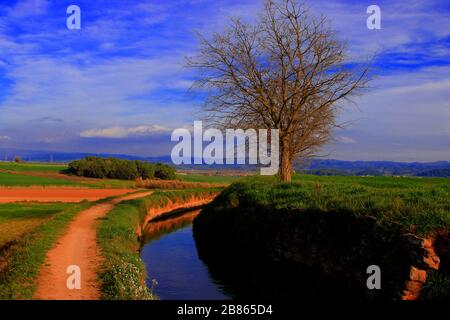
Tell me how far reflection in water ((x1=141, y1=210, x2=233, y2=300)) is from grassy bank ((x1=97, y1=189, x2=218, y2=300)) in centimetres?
105

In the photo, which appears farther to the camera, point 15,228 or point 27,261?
point 15,228

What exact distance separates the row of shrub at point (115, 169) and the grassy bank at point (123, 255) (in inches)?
1803

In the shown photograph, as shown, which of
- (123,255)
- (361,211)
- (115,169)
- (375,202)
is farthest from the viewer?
(115,169)

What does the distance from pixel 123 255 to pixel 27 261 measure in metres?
3.10

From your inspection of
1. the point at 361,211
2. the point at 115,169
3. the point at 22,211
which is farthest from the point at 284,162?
the point at 115,169

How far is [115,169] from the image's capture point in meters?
80.5

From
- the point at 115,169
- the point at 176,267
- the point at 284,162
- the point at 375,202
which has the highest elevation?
the point at 284,162

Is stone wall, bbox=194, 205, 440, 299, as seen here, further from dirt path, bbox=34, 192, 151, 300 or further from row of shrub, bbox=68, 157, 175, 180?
row of shrub, bbox=68, 157, 175, 180

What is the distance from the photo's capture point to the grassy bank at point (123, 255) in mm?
10539

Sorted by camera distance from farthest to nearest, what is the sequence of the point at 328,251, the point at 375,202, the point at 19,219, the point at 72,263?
the point at 19,219 → the point at 328,251 → the point at 375,202 → the point at 72,263

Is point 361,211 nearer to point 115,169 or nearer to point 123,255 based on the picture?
point 123,255

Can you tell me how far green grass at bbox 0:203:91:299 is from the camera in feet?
34.5

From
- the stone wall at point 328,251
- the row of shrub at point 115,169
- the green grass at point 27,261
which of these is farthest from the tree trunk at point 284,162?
the row of shrub at point 115,169
